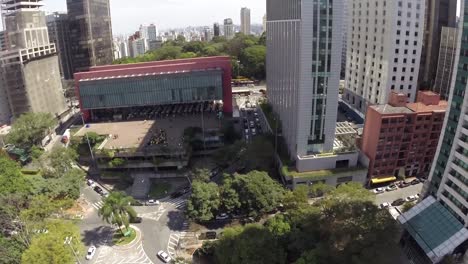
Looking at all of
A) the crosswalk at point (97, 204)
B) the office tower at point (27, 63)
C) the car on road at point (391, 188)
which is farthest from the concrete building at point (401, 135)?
the office tower at point (27, 63)

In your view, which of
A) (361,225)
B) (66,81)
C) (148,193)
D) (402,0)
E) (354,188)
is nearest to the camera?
(361,225)

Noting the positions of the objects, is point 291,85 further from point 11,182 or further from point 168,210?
point 11,182

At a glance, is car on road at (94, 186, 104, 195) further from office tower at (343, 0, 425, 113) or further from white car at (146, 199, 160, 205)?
office tower at (343, 0, 425, 113)

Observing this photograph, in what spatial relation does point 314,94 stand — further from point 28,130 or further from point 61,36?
point 61,36

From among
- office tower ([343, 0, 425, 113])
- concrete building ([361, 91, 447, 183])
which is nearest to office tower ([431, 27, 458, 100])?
office tower ([343, 0, 425, 113])

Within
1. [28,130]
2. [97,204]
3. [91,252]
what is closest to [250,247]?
[91,252]

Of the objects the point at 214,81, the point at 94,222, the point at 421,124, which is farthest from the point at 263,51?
the point at 94,222
